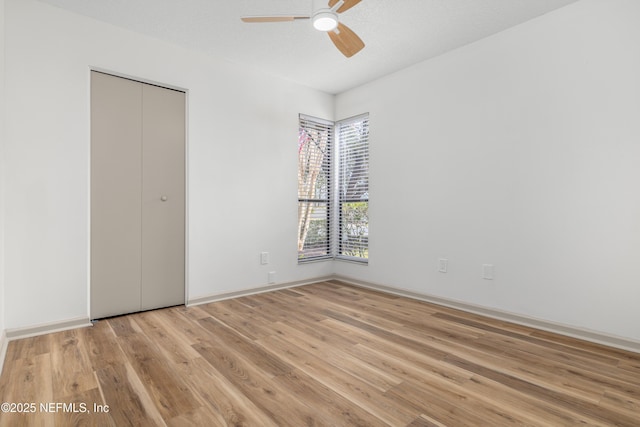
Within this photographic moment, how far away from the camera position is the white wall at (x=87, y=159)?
2.52 m

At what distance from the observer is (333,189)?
4.68 meters

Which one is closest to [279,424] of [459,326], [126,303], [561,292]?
[459,326]

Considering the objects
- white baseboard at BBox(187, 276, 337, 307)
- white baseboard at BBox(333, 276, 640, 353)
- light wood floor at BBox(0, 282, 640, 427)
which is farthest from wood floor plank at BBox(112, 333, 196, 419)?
white baseboard at BBox(333, 276, 640, 353)

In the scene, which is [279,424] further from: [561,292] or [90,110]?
[90,110]

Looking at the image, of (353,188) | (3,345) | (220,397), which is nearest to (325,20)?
(220,397)

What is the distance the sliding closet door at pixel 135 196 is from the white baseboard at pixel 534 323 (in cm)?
251

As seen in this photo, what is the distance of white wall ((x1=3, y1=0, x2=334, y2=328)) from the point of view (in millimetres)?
2521

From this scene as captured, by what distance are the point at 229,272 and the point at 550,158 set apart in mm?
3237

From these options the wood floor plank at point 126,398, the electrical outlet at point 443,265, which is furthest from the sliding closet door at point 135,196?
the electrical outlet at point 443,265

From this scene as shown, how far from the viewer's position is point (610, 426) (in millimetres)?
1490

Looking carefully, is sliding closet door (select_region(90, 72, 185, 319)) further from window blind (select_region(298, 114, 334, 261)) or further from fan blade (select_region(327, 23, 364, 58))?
fan blade (select_region(327, 23, 364, 58))

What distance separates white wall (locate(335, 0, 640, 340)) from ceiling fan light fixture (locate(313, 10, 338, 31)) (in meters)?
1.81

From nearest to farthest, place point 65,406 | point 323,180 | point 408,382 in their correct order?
point 65,406, point 408,382, point 323,180

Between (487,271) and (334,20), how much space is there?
2496 mm
